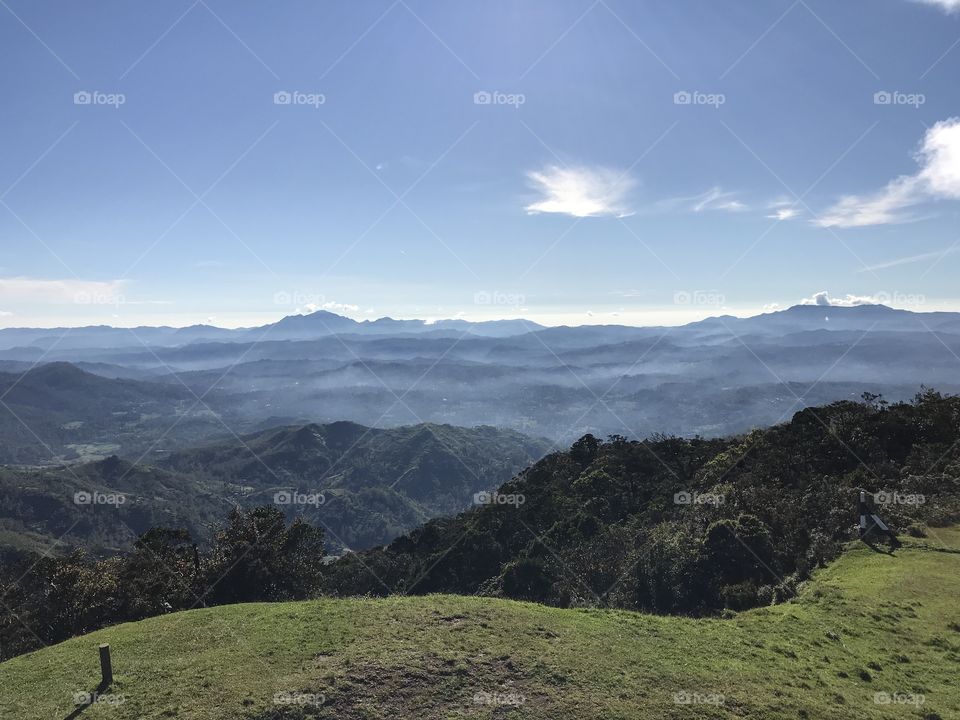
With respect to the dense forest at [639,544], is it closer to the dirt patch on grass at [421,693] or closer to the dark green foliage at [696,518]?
the dark green foliage at [696,518]

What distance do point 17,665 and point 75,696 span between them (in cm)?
646

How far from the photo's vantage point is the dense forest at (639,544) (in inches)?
1328

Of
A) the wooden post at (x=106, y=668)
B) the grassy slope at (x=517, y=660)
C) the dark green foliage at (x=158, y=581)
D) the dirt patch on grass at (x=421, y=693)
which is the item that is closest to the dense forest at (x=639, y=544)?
the dark green foliage at (x=158, y=581)

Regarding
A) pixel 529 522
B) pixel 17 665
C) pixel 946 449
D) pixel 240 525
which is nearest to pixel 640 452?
pixel 529 522

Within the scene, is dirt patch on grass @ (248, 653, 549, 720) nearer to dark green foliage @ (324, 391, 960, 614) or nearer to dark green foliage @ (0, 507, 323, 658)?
dark green foliage @ (324, 391, 960, 614)

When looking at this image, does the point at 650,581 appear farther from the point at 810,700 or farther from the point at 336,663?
the point at 336,663

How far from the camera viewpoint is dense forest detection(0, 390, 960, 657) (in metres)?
33.7

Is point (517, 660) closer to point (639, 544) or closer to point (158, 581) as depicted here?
point (639, 544)

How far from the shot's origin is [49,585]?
4503 cm

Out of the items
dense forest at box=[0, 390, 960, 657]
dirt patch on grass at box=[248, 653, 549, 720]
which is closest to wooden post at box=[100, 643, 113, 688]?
dirt patch on grass at box=[248, 653, 549, 720]

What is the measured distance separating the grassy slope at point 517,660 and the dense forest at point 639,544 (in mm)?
6522

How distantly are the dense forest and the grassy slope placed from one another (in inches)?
257

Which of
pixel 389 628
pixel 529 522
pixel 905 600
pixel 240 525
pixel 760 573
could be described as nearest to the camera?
pixel 389 628

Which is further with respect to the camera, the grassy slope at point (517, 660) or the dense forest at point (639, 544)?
the dense forest at point (639, 544)
